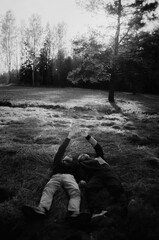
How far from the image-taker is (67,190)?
3436mm

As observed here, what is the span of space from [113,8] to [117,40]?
7.95ft

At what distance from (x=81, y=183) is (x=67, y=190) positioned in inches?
12.2

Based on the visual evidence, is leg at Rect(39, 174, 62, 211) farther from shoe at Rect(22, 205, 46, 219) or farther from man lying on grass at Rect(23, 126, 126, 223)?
shoe at Rect(22, 205, 46, 219)

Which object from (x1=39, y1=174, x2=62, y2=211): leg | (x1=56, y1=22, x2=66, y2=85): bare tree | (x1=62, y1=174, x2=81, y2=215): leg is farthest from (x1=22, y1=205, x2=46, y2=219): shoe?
(x1=56, y1=22, x2=66, y2=85): bare tree

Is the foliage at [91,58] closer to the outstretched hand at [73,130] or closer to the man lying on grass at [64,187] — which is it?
the outstretched hand at [73,130]

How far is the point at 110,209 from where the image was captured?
287 cm

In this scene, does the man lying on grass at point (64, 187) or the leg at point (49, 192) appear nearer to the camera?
the man lying on grass at point (64, 187)

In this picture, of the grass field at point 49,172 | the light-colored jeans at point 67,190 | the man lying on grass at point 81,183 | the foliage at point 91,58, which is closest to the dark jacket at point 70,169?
the man lying on grass at point 81,183

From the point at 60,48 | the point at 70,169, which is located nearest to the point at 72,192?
the point at 70,169

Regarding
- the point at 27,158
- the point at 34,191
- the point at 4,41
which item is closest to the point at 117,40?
the point at 27,158

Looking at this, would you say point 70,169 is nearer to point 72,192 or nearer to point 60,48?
point 72,192

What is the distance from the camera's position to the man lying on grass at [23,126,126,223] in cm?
296

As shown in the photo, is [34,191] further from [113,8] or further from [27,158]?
[113,8]

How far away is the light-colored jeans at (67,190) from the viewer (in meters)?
3.00
